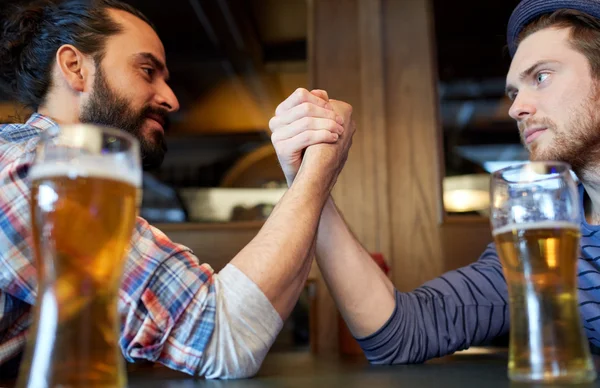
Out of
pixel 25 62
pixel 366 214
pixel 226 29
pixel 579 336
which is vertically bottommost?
pixel 579 336

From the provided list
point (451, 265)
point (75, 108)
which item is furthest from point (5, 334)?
point (451, 265)

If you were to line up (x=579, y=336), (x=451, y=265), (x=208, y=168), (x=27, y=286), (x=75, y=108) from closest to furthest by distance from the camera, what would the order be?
1. (x=579, y=336)
2. (x=27, y=286)
3. (x=75, y=108)
4. (x=451, y=265)
5. (x=208, y=168)

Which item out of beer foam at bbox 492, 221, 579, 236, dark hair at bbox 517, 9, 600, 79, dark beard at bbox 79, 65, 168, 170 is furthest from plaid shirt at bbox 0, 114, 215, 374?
dark hair at bbox 517, 9, 600, 79

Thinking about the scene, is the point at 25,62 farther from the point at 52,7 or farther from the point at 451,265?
the point at 451,265

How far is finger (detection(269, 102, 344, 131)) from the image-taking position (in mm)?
983

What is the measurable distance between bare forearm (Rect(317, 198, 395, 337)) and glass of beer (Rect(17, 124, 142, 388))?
1.98ft

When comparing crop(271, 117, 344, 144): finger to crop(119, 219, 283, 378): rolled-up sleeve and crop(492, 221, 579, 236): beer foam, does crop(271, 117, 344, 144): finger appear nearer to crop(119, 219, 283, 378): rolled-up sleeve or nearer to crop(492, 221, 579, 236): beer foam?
A: crop(119, 219, 283, 378): rolled-up sleeve

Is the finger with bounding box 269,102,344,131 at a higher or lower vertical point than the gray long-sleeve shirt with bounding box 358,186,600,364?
higher

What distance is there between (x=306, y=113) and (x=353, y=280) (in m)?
0.29

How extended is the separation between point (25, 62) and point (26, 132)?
0.58 meters

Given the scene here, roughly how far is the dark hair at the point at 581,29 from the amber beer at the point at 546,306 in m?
0.72

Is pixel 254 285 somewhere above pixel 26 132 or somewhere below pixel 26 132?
below

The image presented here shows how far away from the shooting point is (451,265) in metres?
1.67

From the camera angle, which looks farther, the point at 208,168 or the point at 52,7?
the point at 208,168
